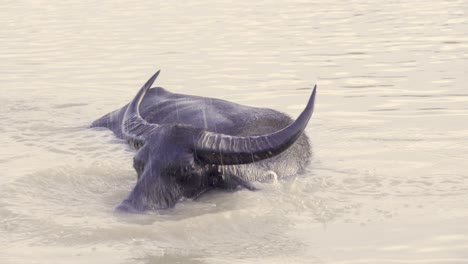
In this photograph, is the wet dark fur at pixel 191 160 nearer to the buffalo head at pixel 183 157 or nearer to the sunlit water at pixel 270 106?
the buffalo head at pixel 183 157

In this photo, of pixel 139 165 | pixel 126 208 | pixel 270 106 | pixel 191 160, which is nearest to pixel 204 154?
pixel 191 160

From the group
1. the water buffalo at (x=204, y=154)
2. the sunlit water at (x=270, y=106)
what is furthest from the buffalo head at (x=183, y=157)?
the sunlit water at (x=270, y=106)

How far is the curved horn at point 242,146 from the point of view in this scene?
5988 millimetres

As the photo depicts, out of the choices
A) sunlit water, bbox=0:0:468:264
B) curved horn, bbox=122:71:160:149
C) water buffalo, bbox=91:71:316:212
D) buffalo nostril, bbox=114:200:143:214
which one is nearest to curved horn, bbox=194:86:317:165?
water buffalo, bbox=91:71:316:212

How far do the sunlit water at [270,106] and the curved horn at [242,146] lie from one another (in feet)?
1.10

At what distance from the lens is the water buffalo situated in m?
6.07

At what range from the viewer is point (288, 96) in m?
10.5

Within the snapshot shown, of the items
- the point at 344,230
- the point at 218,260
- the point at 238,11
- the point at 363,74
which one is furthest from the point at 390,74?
the point at 238,11

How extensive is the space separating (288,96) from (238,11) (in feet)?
37.9

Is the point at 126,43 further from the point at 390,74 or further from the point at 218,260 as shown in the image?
the point at 218,260

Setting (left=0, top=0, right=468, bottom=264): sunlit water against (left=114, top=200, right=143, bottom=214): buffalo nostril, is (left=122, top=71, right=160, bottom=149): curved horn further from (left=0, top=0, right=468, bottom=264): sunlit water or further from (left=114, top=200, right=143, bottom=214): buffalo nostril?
(left=114, top=200, right=143, bottom=214): buffalo nostril

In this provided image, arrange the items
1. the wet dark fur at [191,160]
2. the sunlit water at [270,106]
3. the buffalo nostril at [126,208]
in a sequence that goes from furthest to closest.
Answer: the wet dark fur at [191,160]
the buffalo nostril at [126,208]
the sunlit water at [270,106]

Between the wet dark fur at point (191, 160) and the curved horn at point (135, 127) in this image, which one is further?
the curved horn at point (135, 127)

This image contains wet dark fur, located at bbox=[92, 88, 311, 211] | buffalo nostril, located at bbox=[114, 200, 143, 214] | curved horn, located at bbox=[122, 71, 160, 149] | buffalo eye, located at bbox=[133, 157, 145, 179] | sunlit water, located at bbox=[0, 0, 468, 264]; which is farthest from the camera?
curved horn, located at bbox=[122, 71, 160, 149]
